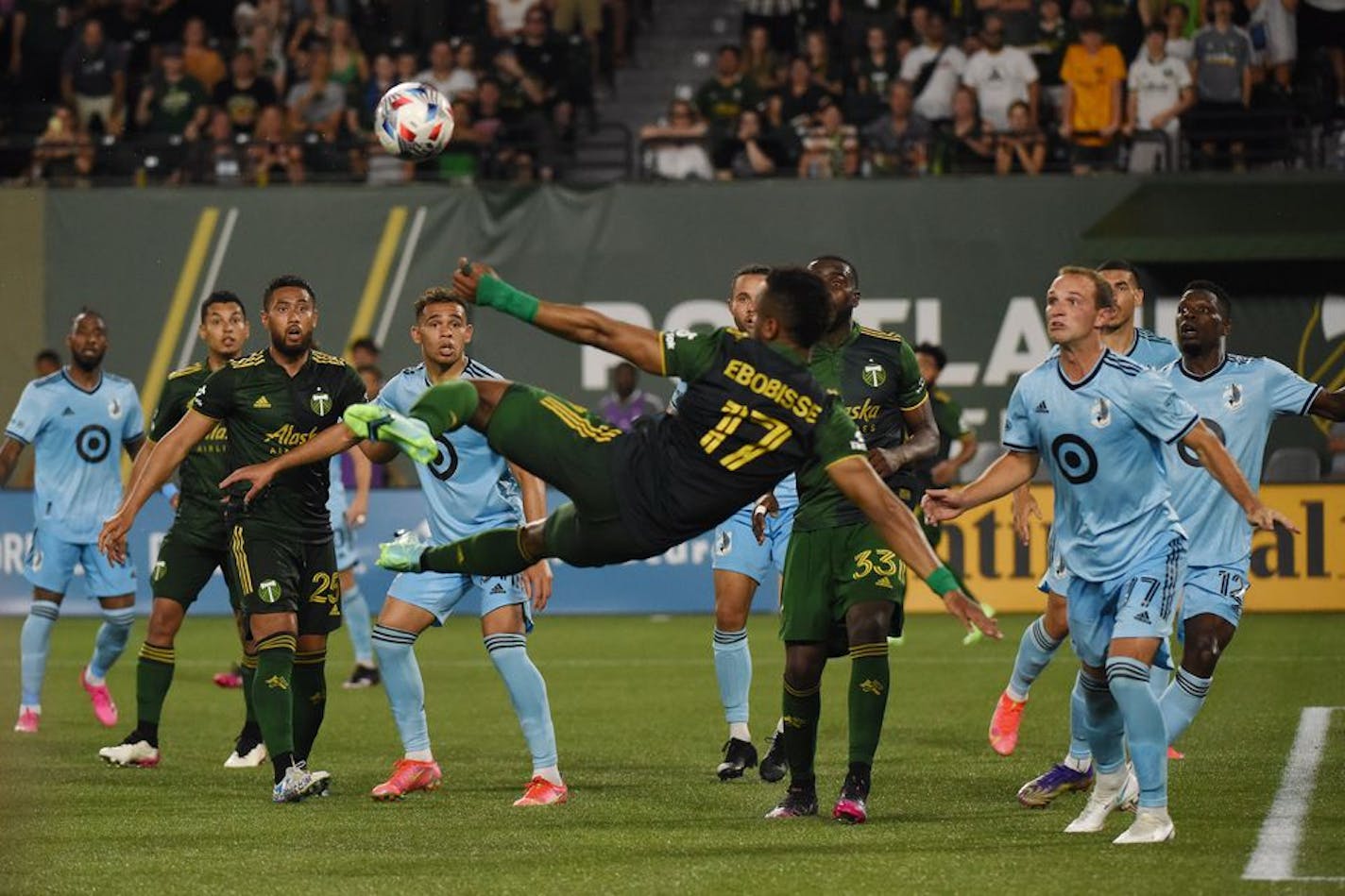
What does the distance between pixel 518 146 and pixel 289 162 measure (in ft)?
8.28

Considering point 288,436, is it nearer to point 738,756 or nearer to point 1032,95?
point 738,756

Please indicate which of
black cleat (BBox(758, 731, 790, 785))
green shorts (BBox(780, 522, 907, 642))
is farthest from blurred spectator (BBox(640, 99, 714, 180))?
green shorts (BBox(780, 522, 907, 642))

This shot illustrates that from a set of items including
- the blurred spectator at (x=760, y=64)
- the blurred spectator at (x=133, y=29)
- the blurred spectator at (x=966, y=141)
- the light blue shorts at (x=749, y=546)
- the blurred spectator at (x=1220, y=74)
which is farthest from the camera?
the blurred spectator at (x=133, y=29)

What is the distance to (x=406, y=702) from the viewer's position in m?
10.2

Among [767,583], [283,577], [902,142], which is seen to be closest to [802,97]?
[902,142]

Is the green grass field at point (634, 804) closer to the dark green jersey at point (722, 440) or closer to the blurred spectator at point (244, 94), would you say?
the dark green jersey at point (722, 440)

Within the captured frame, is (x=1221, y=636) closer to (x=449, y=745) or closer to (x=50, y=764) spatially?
(x=449, y=745)

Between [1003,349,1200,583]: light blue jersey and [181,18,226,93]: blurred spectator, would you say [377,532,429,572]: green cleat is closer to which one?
[1003,349,1200,583]: light blue jersey

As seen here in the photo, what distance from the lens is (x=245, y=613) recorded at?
993 centimetres

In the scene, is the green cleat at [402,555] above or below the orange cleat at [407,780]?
above

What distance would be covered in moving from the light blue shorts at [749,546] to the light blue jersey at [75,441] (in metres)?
4.35

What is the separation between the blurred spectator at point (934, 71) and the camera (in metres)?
22.7

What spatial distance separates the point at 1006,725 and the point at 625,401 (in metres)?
11.1

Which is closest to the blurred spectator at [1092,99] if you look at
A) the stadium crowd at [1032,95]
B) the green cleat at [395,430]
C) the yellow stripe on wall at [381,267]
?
the stadium crowd at [1032,95]
